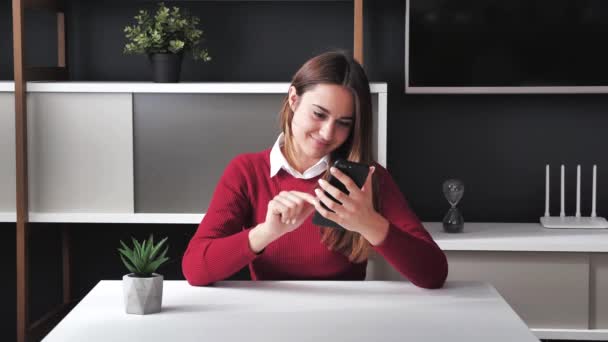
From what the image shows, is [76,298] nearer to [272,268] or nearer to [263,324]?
[272,268]

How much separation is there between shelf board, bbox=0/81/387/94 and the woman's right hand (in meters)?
1.28

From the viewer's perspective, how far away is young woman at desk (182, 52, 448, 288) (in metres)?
1.75

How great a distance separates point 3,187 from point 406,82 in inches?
62.8

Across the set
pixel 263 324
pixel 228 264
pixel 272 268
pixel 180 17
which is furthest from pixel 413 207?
pixel 263 324

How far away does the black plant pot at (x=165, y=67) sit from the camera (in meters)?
3.03

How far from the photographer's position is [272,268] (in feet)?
6.80

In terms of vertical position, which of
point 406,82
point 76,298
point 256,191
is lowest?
point 76,298

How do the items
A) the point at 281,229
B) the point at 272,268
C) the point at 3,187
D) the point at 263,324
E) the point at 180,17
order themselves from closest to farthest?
the point at 263,324, the point at 281,229, the point at 272,268, the point at 3,187, the point at 180,17

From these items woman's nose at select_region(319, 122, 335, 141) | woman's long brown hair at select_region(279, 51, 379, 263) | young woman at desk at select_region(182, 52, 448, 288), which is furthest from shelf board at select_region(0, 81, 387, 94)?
woman's nose at select_region(319, 122, 335, 141)

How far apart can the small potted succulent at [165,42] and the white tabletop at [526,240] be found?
1.16 metres

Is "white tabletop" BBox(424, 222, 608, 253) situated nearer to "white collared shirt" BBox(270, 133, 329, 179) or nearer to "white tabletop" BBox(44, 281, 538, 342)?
"white collared shirt" BBox(270, 133, 329, 179)

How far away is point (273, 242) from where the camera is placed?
206 centimetres

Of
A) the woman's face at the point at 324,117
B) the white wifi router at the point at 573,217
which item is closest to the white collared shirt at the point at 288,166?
the woman's face at the point at 324,117

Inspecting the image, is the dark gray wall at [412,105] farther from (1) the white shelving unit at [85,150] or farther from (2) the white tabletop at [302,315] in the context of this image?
(2) the white tabletop at [302,315]
